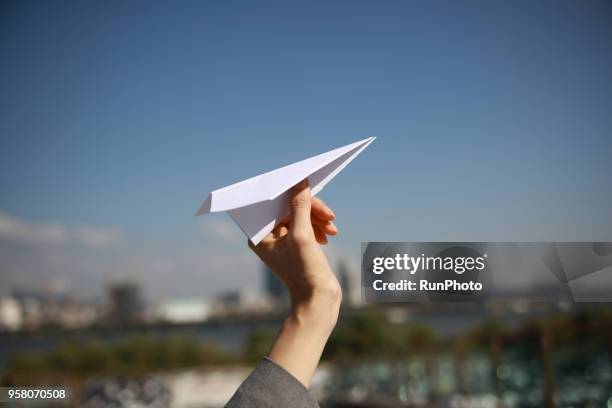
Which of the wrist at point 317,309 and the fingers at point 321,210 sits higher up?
the fingers at point 321,210

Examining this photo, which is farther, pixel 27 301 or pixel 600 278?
pixel 27 301

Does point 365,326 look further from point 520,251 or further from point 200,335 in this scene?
point 520,251

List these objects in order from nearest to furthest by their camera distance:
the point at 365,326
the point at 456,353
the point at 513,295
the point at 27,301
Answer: the point at 513,295, the point at 456,353, the point at 365,326, the point at 27,301

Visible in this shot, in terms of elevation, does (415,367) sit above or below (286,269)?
below

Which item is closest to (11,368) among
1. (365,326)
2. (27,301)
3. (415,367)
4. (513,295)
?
(27,301)

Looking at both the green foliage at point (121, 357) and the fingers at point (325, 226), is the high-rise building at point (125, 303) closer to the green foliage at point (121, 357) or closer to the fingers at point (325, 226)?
the green foliage at point (121, 357)

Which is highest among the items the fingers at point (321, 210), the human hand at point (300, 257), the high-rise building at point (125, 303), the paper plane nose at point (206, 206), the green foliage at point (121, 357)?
the high-rise building at point (125, 303)

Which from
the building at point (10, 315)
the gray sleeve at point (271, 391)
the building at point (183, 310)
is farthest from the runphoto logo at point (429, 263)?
the building at point (10, 315)

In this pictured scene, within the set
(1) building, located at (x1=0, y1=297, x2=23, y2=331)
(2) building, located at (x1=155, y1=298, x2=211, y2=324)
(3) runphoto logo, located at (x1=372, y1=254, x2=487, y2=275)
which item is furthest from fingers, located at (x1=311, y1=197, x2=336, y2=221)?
(1) building, located at (x1=0, y1=297, x2=23, y2=331)
